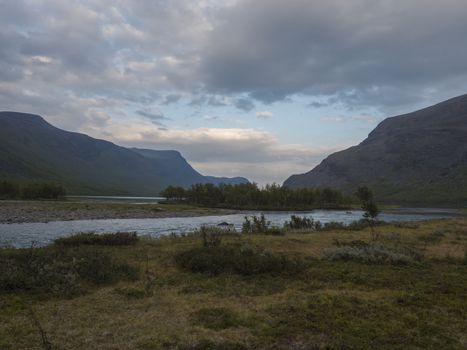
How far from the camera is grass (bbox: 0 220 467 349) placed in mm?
9422

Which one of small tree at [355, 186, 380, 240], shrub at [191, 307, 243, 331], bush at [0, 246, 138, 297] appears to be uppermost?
small tree at [355, 186, 380, 240]

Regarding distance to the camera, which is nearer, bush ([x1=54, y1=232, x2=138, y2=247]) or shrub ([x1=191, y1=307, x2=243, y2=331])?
shrub ([x1=191, y1=307, x2=243, y2=331])

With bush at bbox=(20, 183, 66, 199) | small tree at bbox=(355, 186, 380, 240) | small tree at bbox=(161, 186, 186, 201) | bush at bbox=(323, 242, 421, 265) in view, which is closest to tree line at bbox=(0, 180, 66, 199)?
bush at bbox=(20, 183, 66, 199)

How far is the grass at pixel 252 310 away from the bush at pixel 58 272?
1.14 feet

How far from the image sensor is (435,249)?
26172 mm

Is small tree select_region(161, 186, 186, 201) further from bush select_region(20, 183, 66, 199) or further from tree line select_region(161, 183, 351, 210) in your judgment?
bush select_region(20, 183, 66, 199)

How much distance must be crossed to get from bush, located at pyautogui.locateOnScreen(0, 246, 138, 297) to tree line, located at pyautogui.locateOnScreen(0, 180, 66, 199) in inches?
5150

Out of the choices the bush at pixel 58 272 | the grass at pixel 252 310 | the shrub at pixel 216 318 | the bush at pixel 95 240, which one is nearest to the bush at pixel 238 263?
the grass at pixel 252 310

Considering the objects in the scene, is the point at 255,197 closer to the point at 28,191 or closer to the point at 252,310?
the point at 28,191

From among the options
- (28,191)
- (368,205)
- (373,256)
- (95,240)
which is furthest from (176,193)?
(373,256)

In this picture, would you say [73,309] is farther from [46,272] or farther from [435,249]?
[435,249]

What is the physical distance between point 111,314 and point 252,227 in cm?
2823

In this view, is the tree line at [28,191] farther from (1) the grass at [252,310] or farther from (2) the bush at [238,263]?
(2) the bush at [238,263]

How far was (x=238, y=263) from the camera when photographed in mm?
17578
